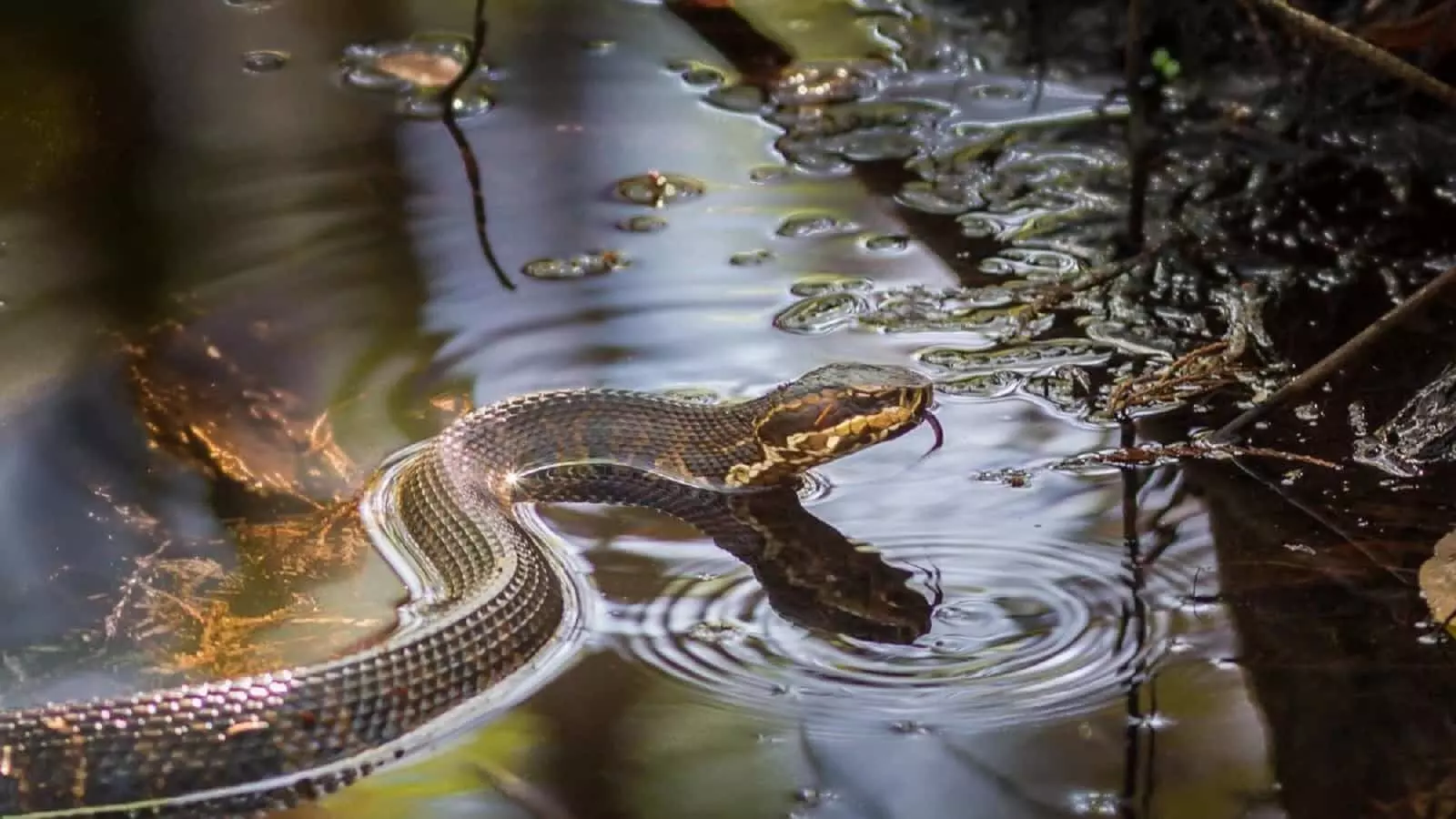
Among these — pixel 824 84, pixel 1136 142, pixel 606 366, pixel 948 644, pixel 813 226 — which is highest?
pixel 1136 142

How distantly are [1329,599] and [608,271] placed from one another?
8.39ft

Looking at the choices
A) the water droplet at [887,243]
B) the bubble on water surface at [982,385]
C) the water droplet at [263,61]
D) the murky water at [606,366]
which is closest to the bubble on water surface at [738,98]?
the murky water at [606,366]

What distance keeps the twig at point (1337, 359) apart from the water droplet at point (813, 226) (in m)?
1.69

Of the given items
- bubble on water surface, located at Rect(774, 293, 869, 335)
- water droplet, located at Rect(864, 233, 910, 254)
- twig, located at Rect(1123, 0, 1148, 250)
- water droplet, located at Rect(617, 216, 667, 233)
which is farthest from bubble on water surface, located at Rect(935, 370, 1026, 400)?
water droplet, located at Rect(617, 216, 667, 233)

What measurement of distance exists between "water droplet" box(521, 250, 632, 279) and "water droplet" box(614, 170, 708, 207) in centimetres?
49

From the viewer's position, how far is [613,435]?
14.1ft

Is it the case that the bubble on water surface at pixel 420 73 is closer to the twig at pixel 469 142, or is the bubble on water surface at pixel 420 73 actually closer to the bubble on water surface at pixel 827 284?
the twig at pixel 469 142

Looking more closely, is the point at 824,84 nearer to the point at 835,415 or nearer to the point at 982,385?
the point at 982,385

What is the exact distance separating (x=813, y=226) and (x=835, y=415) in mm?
1465

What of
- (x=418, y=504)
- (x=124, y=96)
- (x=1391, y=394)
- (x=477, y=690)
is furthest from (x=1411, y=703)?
(x=124, y=96)

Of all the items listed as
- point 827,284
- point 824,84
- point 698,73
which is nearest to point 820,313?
point 827,284

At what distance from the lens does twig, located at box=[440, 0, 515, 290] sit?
5.14 metres

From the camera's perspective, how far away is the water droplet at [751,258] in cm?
505

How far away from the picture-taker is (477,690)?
329 cm
